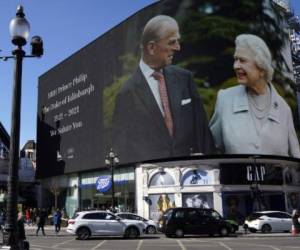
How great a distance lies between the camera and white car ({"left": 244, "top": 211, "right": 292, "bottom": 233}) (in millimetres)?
36031

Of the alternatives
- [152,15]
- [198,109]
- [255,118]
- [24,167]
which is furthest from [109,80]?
[24,167]

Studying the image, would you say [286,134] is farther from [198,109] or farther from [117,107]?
[117,107]

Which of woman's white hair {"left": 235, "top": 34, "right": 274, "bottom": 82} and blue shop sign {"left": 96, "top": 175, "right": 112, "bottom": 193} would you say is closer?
woman's white hair {"left": 235, "top": 34, "right": 274, "bottom": 82}

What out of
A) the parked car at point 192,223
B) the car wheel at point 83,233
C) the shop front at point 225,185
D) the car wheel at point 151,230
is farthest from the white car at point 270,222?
the car wheel at point 83,233

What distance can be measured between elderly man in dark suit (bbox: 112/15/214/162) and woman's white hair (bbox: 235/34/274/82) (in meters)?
6.30

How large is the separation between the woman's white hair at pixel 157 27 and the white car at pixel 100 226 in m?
26.8

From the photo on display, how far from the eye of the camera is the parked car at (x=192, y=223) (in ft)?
105

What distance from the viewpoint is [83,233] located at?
3103 cm

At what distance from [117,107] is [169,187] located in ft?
41.2

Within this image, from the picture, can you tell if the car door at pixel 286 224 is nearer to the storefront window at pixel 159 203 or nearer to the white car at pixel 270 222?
the white car at pixel 270 222

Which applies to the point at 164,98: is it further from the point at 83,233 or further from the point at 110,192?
the point at 83,233

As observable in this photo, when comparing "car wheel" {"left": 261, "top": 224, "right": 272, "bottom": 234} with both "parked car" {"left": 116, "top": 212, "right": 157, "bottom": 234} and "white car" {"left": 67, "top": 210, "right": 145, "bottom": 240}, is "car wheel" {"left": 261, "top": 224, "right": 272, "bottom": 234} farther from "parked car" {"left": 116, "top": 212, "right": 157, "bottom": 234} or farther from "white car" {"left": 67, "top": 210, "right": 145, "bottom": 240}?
"white car" {"left": 67, "top": 210, "right": 145, "bottom": 240}

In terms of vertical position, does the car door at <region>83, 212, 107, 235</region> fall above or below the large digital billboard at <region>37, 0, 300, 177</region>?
below

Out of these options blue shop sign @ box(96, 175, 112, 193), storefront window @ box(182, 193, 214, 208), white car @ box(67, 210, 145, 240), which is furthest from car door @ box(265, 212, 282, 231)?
blue shop sign @ box(96, 175, 112, 193)
